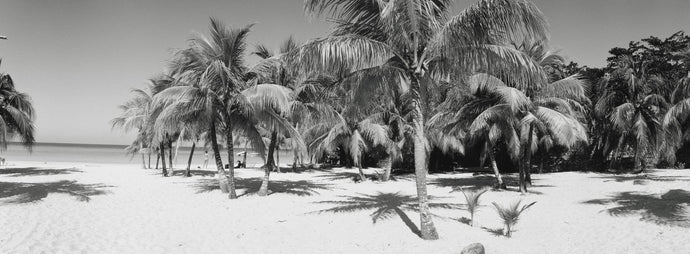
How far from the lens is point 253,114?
11.9 metres

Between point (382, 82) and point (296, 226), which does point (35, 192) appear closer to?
point (296, 226)

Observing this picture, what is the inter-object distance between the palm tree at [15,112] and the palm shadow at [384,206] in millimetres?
15329

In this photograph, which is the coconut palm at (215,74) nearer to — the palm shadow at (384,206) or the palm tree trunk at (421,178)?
the palm shadow at (384,206)

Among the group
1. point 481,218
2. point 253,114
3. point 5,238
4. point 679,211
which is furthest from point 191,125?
point 679,211

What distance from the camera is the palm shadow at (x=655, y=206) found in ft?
27.7

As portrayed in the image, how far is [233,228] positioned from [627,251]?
6.82 meters

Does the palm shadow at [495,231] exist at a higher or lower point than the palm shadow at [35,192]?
lower

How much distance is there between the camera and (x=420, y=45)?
7.80m

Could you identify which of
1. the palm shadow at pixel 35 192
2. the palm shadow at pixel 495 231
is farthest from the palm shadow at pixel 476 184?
the palm shadow at pixel 35 192

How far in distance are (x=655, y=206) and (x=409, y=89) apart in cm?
721

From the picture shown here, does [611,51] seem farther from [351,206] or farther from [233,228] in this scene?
[233,228]

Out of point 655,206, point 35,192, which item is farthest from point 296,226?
point 35,192

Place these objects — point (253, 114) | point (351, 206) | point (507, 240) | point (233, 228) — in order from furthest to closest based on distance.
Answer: point (253, 114) → point (351, 206) → point (233, 228) → point (507, 240)

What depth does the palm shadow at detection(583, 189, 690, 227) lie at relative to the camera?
333 inches
